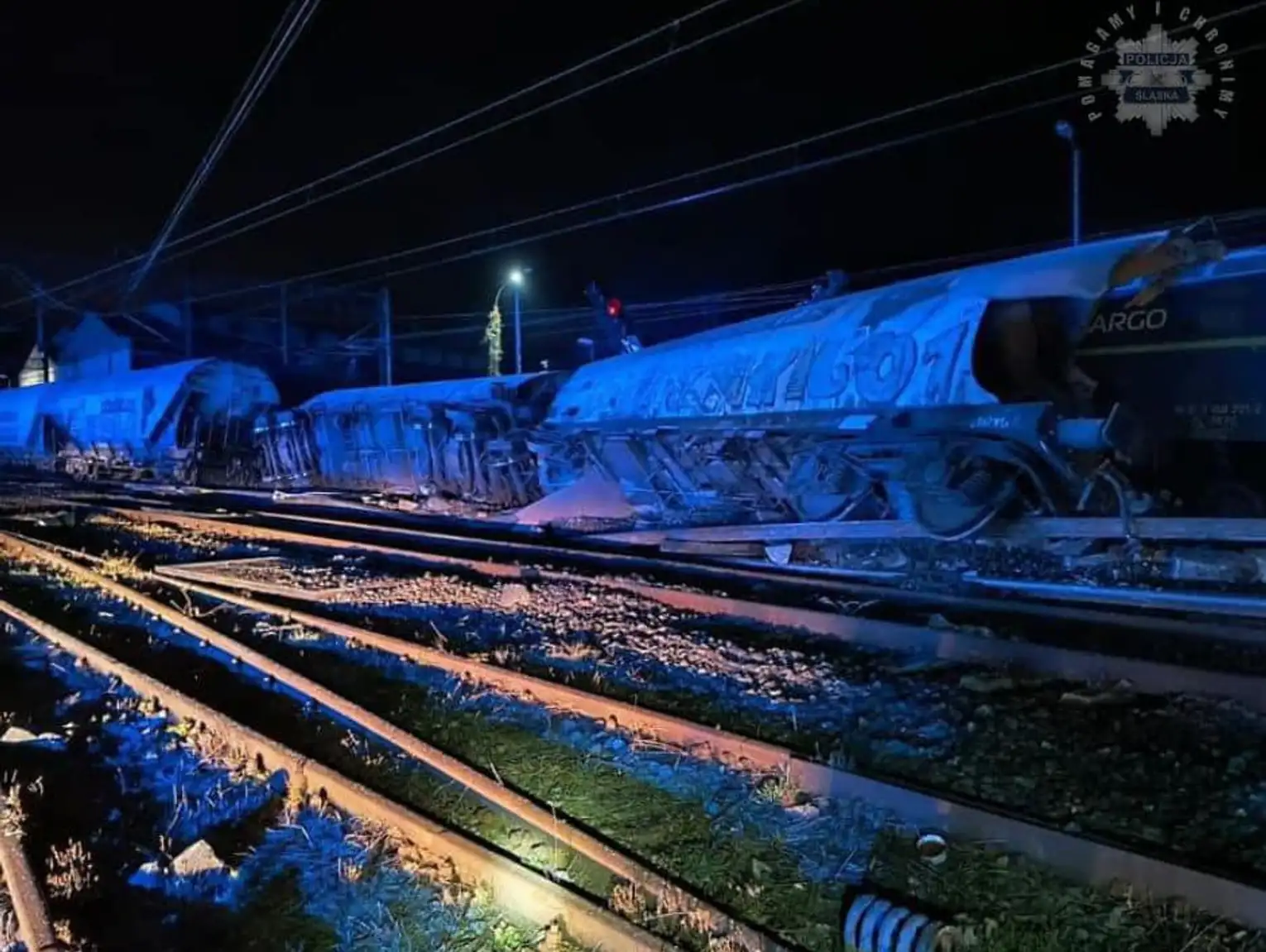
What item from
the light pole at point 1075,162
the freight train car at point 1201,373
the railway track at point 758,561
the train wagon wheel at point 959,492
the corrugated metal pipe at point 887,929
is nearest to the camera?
the corrugated metal pipe at point 887,929

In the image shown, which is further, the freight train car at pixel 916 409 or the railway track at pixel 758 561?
the freight train car at pixel 916 409

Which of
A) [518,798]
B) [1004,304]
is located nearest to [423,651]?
[518,798]

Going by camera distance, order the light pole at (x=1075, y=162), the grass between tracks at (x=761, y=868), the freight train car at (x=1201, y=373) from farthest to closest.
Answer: the light pole at (x=1075, y=162) → the freight train car at (x=1201, y=373) → the grass between tracks at (x=761, y=868)

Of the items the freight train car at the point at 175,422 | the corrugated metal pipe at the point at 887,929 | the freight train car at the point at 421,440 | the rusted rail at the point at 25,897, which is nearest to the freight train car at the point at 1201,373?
the corrugated metal pipe at the point at 887,929

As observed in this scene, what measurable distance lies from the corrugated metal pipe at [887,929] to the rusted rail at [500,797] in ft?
1.17

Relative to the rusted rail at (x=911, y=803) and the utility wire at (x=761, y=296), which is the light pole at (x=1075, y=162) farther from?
the rusted rail at (x=911, y=803)

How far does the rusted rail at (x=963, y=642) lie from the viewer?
16.9 feet

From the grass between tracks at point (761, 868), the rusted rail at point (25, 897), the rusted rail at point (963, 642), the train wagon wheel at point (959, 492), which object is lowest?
the grass between tracks at point (761, 868)

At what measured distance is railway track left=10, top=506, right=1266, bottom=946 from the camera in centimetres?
306

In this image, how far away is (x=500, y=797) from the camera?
4.02m

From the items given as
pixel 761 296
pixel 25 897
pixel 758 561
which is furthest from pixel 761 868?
pixel 761 296

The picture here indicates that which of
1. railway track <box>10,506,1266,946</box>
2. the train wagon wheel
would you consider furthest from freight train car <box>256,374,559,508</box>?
railway track <box>10,506,1266,946</box>

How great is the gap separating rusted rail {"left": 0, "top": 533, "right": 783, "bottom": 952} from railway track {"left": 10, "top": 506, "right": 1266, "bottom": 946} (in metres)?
0.91

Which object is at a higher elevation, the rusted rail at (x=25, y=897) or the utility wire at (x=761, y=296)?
the utility wire at (x=761, y=296)
